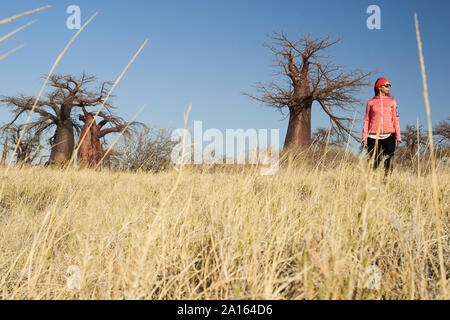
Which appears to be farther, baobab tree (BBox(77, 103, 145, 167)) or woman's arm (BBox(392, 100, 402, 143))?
baobab tree (BBox(77, 103, 145, 167))

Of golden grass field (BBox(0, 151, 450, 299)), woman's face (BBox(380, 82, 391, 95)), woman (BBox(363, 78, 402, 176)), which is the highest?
woman's face (BBox(380, 82, 391, 95))

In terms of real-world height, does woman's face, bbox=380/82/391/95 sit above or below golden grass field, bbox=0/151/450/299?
above

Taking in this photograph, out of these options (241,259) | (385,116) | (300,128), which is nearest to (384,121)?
(385,116)

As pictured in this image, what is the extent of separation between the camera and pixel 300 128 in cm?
1331

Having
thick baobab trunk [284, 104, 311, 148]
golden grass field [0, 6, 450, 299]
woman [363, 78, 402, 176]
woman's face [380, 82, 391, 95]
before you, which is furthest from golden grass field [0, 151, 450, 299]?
thick baobab trunk [284, 104, 311, 148]

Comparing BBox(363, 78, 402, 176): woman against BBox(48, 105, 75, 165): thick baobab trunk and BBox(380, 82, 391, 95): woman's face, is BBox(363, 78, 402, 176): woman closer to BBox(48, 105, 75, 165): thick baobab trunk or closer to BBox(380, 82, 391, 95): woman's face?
BBox(380, 82, 391, 95): woman's face

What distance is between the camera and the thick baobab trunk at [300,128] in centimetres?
1327

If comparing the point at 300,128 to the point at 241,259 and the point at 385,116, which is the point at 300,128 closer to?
the point at 385,116

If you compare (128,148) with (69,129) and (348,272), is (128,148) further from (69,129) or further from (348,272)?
(348,272)

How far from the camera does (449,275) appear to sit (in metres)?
1.46

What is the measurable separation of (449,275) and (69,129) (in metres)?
16.1

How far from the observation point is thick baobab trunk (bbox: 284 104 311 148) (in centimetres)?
1327

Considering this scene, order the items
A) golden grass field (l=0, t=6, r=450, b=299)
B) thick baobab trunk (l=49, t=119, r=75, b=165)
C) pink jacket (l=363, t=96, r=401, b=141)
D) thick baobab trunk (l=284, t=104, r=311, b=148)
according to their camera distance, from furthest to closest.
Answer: thick baobab trunk (l=49, t=119, r=75, b=165) < thick baobab trunk (l=284, t=104, r=311, b=148) < pink jacket (l=363, t=96, r=401, b=141) < golden grass field (l=0, t=6, r=450, b=299)
